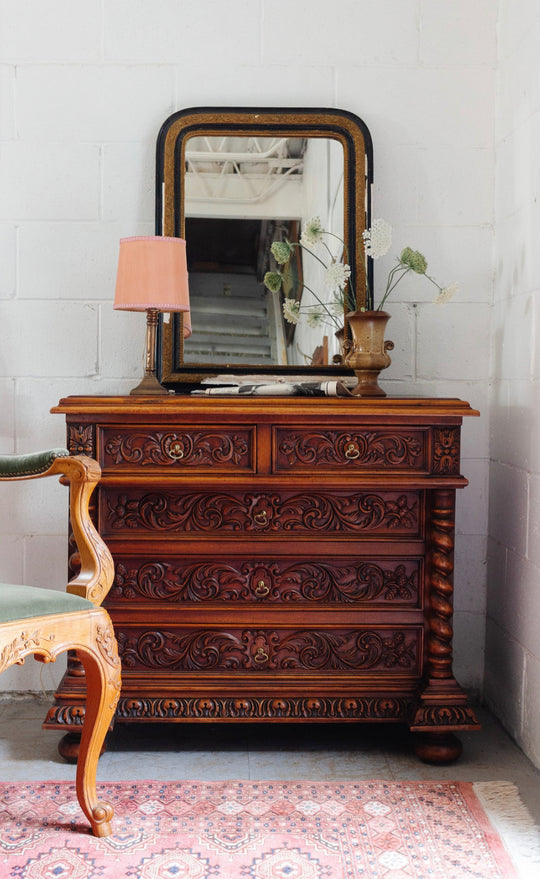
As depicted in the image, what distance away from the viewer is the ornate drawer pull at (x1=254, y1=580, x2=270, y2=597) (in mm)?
2268

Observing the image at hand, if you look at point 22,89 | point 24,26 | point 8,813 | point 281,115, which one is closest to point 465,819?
point 8,813

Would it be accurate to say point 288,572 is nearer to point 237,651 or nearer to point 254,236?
point 237,651

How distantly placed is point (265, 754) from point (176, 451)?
0.95 metres

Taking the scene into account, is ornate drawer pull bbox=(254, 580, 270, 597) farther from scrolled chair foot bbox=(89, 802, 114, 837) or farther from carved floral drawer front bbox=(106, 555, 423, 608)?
scrolled chair foot bbox=(89, 802, 114, 837)

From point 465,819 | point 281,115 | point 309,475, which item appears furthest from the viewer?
point 281,115

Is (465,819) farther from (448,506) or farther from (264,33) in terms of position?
(264,33)

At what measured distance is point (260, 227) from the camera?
8.96ft

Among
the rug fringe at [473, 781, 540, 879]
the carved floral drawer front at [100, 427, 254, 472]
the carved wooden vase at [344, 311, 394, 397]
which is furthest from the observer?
the carved wooden vase at [344, 311, 394, 397]

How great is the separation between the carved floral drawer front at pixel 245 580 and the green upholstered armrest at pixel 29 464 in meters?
0.42

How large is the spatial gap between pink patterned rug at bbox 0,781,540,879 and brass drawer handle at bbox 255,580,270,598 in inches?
19.8

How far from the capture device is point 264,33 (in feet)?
8.98

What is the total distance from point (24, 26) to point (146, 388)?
4.51 ft

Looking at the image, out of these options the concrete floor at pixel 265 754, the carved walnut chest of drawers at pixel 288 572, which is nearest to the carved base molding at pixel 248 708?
the carved walnut chest of drawers at pixel 288 572

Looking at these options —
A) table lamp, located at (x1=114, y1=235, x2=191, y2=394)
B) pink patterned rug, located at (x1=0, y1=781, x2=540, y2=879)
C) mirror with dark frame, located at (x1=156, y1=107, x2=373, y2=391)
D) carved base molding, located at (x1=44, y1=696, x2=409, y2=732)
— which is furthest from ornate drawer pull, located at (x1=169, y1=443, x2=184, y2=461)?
pink patterned rug, located at (x1=0, y1=781, x2=540, y2=879)
